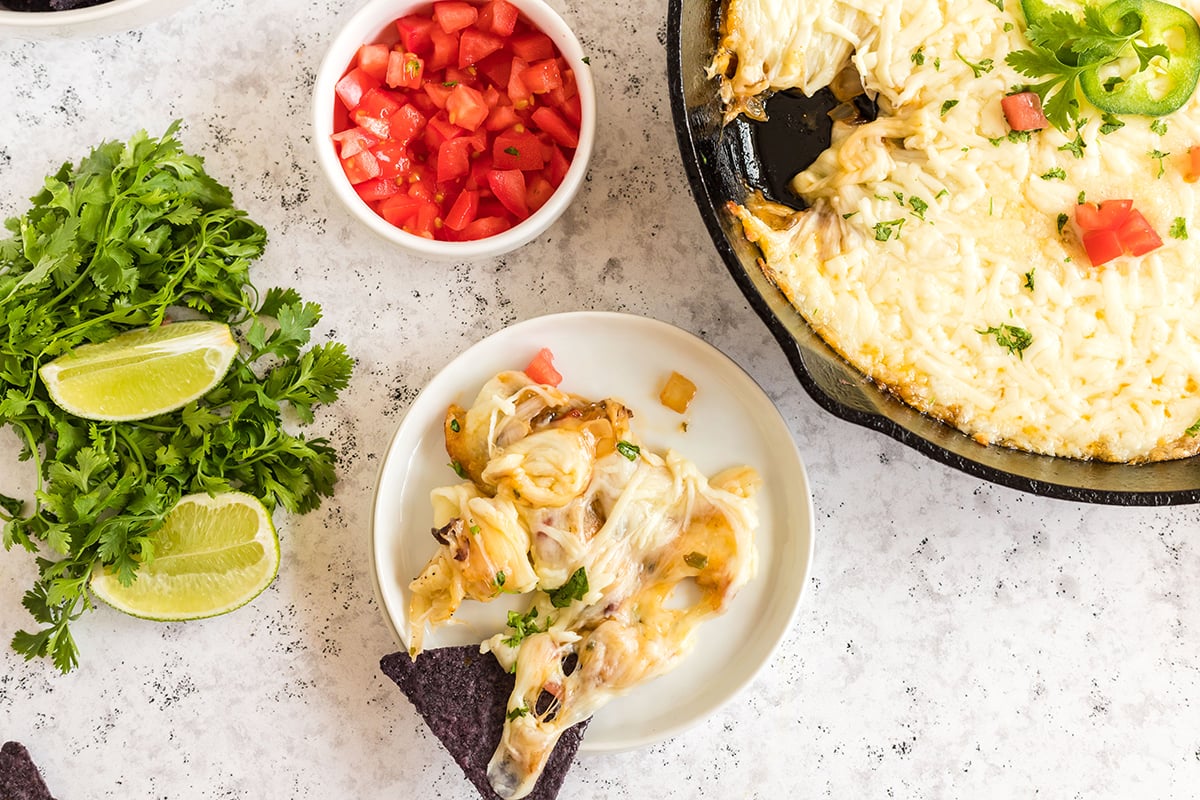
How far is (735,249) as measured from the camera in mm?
2277

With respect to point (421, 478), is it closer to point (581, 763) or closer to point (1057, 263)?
point (581, 763)

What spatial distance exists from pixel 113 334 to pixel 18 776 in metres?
1.21

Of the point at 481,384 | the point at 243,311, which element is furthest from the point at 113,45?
the point at 481,384

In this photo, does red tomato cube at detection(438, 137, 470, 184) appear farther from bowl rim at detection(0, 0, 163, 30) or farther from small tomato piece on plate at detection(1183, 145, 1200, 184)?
small tomato piece on plate at detection(1183, 145, 1200, 184)

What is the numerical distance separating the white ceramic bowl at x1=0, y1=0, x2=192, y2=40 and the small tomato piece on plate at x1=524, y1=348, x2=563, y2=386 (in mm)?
1410

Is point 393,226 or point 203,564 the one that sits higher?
point 393,226

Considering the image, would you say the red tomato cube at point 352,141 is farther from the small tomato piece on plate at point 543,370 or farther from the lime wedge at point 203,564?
the lime wedge at point 203,564

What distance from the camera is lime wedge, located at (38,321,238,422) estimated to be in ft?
8.57

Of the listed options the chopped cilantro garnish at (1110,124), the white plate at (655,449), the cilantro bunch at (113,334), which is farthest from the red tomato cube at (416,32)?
the chopped cilantro garnish at (1110,124)

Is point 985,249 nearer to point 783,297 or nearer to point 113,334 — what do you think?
point 783,297

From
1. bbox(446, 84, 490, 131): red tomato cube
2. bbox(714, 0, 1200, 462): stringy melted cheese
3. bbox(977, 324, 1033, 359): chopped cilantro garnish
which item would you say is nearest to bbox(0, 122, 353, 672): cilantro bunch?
bbox(446, 84, 490, 131): red tomato cube

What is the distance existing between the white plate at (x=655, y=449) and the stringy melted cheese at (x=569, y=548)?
0.10 meters

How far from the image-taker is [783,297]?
2.37 metres

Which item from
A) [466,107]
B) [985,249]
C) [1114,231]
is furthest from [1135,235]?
[466,107]
